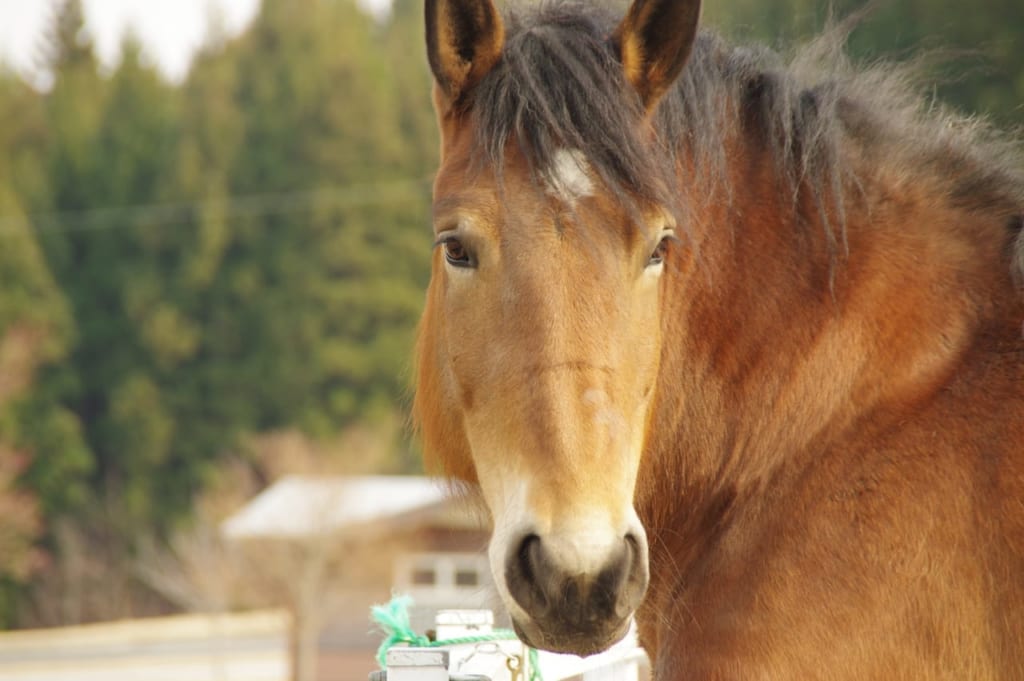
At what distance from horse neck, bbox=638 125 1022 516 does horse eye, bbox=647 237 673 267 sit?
133mm

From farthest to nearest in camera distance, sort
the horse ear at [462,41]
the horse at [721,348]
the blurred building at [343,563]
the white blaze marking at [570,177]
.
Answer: the blurred building at [343,563] → the horse ear at [462,41] → the white blaze marking at [570,177] → the horse at [721,348]

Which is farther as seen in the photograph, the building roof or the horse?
the building roof

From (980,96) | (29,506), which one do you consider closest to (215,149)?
(29,506)

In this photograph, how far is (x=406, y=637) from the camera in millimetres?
3725

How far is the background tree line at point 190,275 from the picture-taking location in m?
45.6

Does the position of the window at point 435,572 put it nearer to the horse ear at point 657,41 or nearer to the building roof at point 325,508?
the building roof at point 325,508

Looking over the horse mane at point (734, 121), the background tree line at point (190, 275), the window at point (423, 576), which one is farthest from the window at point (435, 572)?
the horse mane at point (734, 121)

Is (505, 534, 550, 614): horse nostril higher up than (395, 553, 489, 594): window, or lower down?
lower down

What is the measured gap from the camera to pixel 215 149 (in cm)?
5353

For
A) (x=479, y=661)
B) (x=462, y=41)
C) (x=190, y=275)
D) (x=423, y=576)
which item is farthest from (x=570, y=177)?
(x=190, y=275)

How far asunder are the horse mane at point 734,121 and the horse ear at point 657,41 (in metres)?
0.05

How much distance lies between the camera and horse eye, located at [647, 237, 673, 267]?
3.25 m

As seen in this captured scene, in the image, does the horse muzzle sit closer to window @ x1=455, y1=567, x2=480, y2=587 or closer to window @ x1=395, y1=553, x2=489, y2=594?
window @ x1=395, y1=553, x2=489, y2=594

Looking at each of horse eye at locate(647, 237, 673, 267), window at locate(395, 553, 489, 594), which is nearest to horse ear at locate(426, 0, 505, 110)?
horse eye at locate(647, 237, 673, 267)
